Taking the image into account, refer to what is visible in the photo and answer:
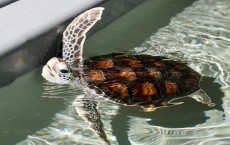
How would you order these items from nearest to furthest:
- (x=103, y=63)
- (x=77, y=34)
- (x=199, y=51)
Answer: (x=103, y=63), (x=77, y=34), (x=199, y=51)

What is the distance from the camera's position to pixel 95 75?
8.21 ft

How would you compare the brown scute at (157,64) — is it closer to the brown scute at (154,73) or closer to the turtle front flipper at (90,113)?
the brown scute at (154,73)

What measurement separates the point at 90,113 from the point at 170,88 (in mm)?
435

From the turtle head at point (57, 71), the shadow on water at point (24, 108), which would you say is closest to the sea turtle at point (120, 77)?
the turtle head at point (57, 71)

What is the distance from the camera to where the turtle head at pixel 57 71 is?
8.23 feet

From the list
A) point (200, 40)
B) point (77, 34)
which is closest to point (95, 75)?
point (77, 34)

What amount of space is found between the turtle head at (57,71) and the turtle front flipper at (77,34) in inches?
3.7

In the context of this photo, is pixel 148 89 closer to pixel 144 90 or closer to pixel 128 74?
pixel 144 90

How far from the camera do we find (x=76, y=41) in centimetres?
276

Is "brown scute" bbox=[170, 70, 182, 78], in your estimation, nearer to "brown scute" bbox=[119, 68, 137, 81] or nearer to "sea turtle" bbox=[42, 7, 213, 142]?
"sea turtle" bbox=[42, 7, 213, 142]

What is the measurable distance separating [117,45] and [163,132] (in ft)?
3.35

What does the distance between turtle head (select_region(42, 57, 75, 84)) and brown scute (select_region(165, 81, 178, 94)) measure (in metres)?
0.50

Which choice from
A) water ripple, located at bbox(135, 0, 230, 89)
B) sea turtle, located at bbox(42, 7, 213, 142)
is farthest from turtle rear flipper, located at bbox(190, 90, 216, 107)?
water ripple, located at bbox(135, 0, 230, 89)

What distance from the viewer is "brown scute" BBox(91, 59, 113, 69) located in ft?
8.41
